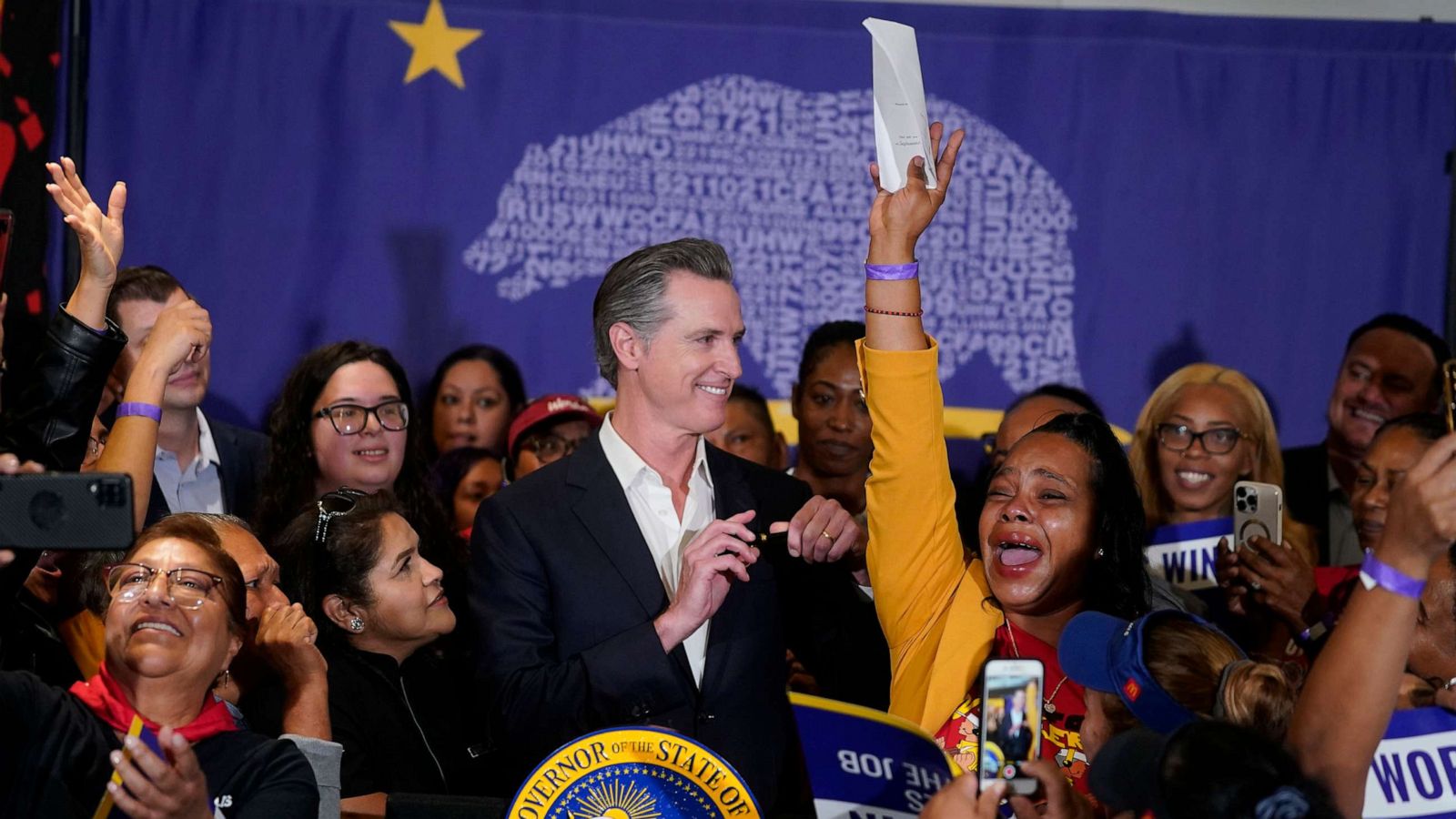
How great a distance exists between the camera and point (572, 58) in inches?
205

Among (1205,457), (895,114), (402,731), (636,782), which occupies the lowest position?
(402,731)

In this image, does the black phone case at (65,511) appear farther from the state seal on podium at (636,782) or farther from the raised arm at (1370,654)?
the raised arm at (1370,654)

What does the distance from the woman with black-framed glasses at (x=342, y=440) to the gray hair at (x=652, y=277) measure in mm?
1128

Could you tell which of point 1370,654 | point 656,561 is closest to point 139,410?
point 656,561

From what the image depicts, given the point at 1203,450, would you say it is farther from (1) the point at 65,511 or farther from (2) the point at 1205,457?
(1) the point at 65,511

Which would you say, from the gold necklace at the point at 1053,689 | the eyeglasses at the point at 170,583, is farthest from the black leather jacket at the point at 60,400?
the gold necklace at the point at 1053,689

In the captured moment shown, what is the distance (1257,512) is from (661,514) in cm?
156

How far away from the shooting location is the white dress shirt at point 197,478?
386cm

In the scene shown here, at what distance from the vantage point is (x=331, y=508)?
3346mm

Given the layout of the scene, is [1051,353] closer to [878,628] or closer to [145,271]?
[878,628]

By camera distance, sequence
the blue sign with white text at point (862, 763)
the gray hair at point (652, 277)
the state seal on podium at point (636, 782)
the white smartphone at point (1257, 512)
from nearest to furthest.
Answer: the blue sign with white text at point (862, 763), the state seal on podium at point (636, 782), the gray hair at point (652, 277), the white smartphone at point (1257, 512)

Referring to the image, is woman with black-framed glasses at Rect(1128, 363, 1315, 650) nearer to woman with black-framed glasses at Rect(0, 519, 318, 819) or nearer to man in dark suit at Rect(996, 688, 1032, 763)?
man in dark suit at Rect(996, 688, 1032, 763)

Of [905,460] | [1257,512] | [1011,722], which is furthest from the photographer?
[1257,512]

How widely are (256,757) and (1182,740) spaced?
59.9 inches
